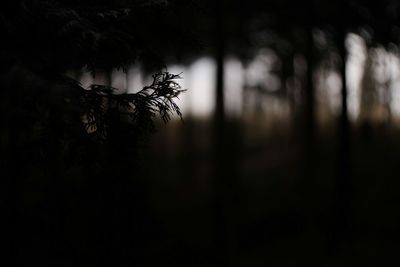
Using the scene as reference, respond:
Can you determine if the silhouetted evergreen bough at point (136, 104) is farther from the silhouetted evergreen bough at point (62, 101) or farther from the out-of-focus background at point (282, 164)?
the out-of-focus background at point (282, 164)

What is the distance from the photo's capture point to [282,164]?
28.5 meters

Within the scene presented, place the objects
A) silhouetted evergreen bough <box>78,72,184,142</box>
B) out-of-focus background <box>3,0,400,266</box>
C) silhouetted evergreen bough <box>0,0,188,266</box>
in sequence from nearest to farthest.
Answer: silhouetted evergreen bough <box>0,0,188,266</box>
silhouetted evergreen bough <box>78,72,184,142</box>
out-of-focus background <box>3,0,400,266</box>

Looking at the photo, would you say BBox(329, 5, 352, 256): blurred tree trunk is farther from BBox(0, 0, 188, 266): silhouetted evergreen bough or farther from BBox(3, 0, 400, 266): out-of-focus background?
BBox(0, 0, 188, 266): silhouetted evergreen bough

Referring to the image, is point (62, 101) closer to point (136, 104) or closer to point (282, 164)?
point (136, 104)

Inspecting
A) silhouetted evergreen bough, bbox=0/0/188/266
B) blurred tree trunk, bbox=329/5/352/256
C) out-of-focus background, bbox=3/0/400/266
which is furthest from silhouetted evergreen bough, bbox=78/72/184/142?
blurred tree trunk, bbox=329/5/352/256

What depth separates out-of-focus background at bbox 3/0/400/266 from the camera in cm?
1167

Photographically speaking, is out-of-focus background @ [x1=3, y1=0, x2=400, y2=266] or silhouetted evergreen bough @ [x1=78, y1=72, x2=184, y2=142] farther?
out-of-focus background @ [x1=3, y1=0, x2=400, y2=266]

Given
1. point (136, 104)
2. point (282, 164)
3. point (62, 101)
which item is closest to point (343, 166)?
point (136, 104)

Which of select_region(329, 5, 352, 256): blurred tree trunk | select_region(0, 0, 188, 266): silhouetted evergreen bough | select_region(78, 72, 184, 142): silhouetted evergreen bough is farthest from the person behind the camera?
select_region(329, 5, 352, 256): blurred tree trunk

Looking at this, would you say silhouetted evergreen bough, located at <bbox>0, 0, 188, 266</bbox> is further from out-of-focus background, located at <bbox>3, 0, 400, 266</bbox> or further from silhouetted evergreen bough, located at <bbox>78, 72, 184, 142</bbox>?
out-of-focus background, located at <bbox>3, 0, 400, 266</bbox>

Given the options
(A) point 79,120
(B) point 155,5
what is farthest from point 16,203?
(B) point 155,5

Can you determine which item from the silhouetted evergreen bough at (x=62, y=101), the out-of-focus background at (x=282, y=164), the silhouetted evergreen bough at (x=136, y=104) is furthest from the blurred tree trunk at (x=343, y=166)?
the silhouetted evergreen bough at (x=136, y=104)

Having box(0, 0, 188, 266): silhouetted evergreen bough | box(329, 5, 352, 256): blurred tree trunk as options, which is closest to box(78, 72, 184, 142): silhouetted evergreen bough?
box(0, 0, 188, 266): silhouetted evergreen bough

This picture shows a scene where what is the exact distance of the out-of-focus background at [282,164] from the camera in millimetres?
11672
